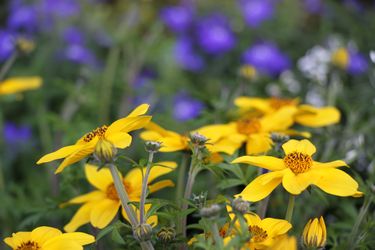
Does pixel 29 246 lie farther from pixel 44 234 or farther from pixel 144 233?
pixel 144 233

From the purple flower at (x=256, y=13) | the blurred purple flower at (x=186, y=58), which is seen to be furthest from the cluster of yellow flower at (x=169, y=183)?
the purple flower at (x=256, y=13)

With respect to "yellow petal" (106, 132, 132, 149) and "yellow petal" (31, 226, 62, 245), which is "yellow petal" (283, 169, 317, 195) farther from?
"yellow petal" (31, 226, 62, 245)

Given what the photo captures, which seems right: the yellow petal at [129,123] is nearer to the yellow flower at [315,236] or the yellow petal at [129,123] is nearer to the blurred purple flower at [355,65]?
the yellow flower at [315,236]

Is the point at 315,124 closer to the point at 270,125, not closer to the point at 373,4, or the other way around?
the point at 270,125

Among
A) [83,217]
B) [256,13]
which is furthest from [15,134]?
[256,13]

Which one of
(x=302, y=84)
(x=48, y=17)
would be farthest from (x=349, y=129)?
(x=48, y=17)
